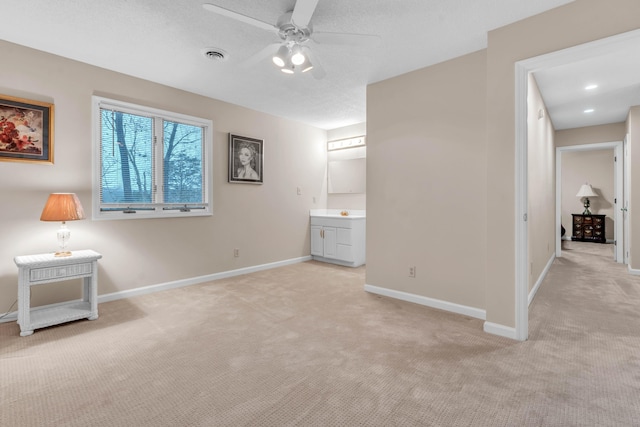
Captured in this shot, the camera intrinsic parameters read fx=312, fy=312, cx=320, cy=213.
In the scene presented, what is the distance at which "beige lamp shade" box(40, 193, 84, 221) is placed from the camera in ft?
8.76

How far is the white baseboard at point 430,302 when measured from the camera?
9.64ft

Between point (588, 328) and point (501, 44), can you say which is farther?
point (588, 328)

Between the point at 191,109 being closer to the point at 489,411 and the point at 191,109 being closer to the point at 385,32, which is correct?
the point at 385,32

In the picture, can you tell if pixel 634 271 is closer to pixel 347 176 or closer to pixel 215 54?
pixel 347 176

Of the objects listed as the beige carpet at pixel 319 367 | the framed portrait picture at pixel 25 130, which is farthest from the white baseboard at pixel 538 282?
the framed portrait picture at pixel 25 130

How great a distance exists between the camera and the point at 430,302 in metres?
3.23

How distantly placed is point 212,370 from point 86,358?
95 cm

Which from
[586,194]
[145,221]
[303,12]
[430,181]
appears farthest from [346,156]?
[586,194]

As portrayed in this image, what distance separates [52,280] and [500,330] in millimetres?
3778

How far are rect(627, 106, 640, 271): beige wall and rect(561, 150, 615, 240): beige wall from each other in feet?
13.1

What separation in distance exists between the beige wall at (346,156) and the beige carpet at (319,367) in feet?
8.52

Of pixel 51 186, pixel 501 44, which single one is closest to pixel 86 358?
pixel 51 186

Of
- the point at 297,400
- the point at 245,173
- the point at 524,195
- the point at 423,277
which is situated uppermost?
the point at 245,173

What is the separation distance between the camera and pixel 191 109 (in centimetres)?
404
